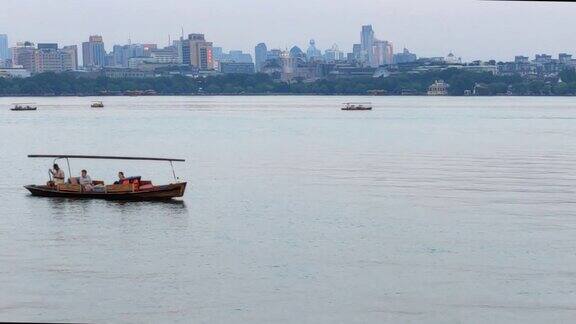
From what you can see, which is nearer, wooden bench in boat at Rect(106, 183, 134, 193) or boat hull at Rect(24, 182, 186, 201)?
wooden bench in boat at Rect(106, 183, 134, 193)

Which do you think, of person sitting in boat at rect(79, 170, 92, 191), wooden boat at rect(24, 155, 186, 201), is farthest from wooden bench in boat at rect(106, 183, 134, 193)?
person sitting in boat at rect(79, 170, 92, 191)

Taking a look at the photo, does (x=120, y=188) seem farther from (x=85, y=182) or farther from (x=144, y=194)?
(x=85, y=182)

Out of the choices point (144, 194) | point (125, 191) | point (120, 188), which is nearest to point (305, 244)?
point (144, 194)

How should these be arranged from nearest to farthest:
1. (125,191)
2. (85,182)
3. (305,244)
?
(305,244) < (125,191) < (85,182)

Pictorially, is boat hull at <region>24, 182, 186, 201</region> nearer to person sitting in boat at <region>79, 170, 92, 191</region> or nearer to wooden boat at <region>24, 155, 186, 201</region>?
wooden boat at <region>24, 155, 186, 201</region>

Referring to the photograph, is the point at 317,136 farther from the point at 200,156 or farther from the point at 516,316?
the point at 516,316

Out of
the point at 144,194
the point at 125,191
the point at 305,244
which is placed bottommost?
the point at 305,244

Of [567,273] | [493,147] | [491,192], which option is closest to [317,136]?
[493,147]

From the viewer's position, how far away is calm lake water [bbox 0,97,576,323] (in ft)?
66.1

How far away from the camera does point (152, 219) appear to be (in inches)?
1223

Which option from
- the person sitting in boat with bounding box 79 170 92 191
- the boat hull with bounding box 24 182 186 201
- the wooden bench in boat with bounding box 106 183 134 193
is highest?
the person sitting in boat with bounding box 79 170 92 191

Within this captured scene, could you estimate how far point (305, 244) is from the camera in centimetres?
2667

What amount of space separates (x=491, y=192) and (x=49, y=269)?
18.5 m

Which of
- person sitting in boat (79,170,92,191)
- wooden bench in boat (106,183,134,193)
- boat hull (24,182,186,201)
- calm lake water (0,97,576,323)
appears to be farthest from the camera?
person sitting in boat (79,170,92,191)
